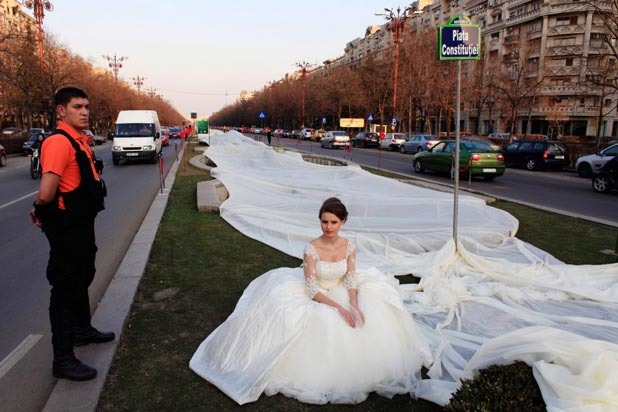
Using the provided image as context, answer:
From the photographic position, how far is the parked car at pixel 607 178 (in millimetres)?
15016

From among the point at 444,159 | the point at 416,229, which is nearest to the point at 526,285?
the point at 416,229

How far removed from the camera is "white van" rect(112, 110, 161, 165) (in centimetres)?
2320

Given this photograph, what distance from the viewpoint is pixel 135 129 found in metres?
24.4

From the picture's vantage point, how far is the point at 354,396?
120 inches

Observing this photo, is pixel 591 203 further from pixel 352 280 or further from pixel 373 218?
pixel 352 280

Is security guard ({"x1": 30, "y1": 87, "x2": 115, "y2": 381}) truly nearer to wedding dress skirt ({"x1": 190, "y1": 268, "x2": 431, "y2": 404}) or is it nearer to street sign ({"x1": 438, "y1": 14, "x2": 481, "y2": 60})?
wedding dress skirt ({"x1": 190, "y1": 268, "x2": 431, "y2": 404})

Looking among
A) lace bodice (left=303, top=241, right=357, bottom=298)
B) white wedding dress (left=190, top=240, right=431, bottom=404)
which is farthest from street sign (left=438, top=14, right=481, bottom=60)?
white wedding dress (left=190, top=240, right=431, bottom=404)

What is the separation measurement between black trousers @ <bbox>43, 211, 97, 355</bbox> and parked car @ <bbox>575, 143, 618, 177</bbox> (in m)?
20.7

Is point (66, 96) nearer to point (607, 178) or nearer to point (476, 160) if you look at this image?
point (476, 160)

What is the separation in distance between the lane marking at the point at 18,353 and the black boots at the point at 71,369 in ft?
2.00

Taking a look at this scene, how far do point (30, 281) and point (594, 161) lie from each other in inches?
836

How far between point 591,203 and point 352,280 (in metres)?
12.3

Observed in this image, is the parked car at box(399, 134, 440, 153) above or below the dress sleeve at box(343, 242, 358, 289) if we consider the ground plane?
below

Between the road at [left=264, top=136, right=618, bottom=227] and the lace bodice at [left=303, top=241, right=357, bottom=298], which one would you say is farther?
the road at [left=264, top=136, right=618, bottom=227]
